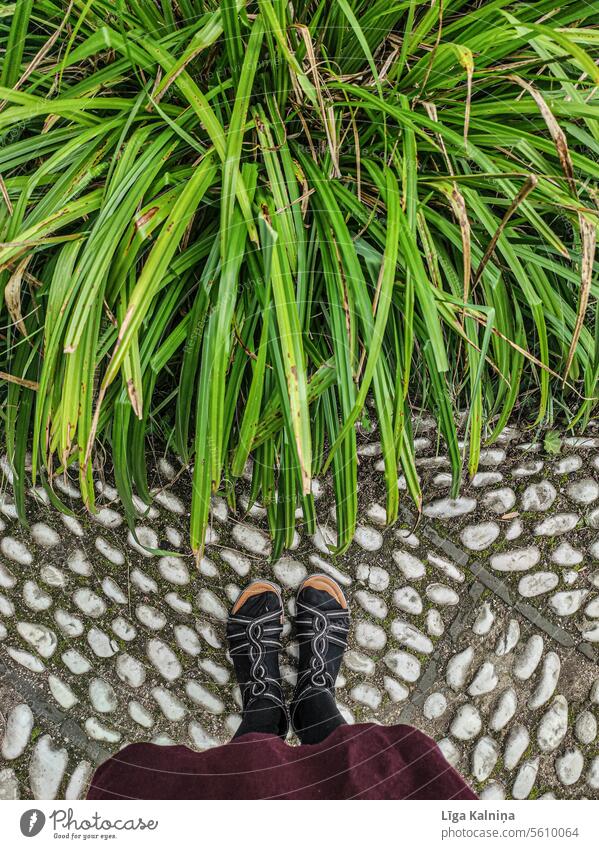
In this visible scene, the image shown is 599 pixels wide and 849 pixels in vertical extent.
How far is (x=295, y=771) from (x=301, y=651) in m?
0.40

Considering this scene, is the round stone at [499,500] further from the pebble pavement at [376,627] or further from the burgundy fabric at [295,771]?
the burgundy fabric at [295,771]

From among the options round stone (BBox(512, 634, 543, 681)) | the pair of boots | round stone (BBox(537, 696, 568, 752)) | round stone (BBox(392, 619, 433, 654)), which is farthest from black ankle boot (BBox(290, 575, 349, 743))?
round stone (BBox(537, 696, 568, 752))

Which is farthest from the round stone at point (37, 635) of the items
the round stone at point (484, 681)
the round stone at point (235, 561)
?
the round stone at point (484, 681)

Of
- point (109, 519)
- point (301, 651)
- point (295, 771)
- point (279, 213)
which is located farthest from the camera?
point (301, 651)

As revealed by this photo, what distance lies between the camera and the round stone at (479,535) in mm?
1479

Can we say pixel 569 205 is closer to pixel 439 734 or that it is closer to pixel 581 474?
pixel 581 474

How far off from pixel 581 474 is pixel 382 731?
31.3 inches

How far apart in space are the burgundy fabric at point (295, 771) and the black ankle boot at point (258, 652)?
0.25m

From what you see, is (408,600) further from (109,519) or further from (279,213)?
(279,213)

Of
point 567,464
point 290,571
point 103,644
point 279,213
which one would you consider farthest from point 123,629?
point 567,464

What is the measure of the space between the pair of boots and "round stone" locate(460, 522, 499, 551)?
350 millimetres

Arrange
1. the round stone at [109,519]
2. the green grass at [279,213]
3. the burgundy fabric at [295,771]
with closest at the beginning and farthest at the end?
the green grass at [279,213], the burgundy fabric at [295,771], the round stone at [109,519]

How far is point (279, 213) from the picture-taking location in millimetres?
976
